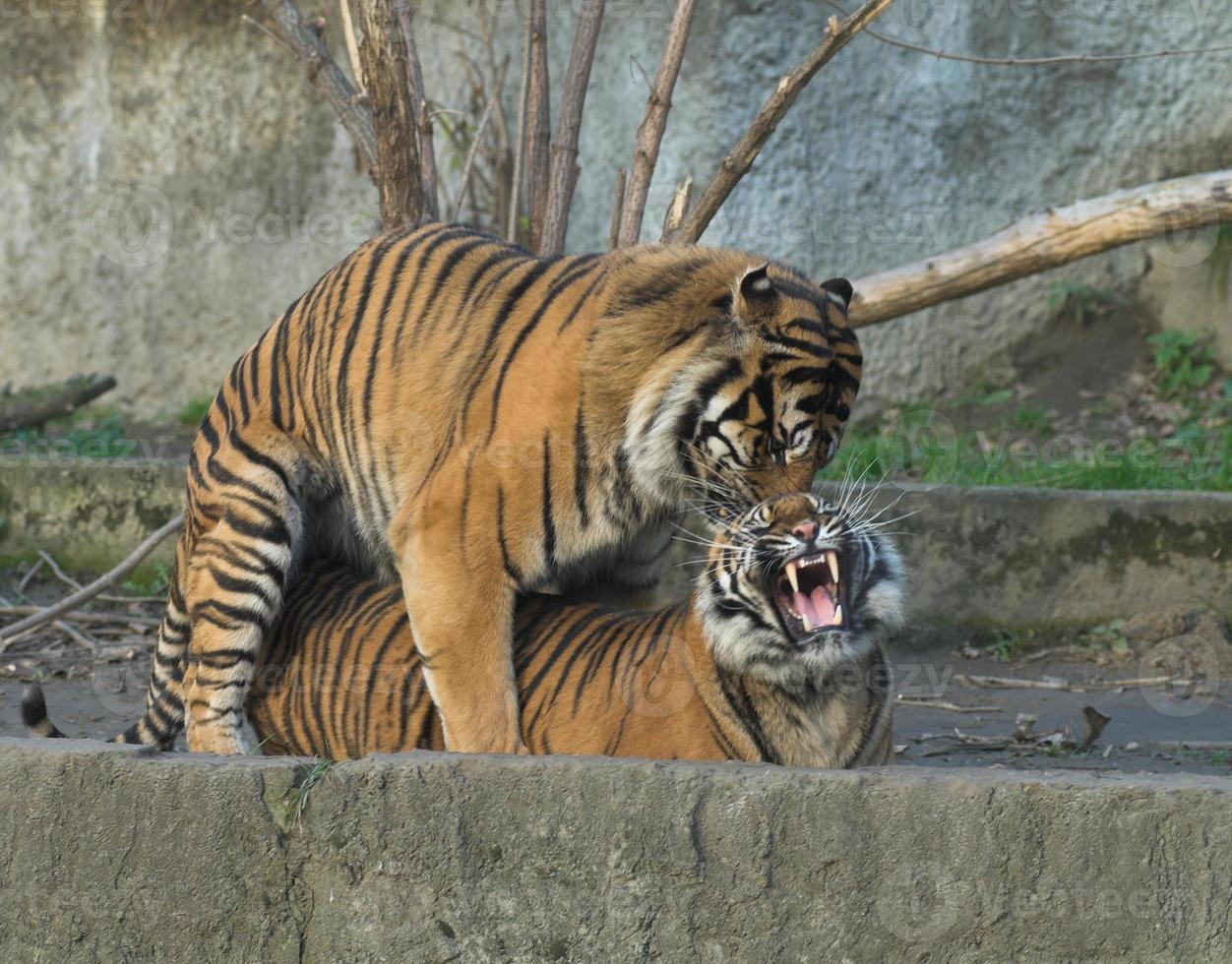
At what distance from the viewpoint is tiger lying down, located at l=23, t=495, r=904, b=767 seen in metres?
2.85

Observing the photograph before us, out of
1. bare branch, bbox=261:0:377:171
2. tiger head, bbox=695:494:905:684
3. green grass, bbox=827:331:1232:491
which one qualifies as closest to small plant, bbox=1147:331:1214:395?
green grass, bbox=827:331:1232:491

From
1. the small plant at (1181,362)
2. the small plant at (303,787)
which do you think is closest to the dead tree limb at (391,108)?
the small plant at (303,787)

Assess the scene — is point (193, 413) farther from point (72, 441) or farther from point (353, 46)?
point (353, 46)

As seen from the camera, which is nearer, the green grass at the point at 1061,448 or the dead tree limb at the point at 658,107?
the dead tree limb at the point at 658,107

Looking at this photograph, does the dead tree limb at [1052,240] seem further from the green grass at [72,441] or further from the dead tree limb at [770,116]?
the green grass at [72,441]

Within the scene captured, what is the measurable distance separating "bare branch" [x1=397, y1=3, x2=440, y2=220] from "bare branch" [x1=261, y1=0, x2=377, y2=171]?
0.16m

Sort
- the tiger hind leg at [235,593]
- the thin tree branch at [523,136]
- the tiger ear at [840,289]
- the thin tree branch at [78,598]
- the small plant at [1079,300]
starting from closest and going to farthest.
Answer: the tiger ear at [840,289]
the tiger hind leg at [235,593]
the thin tree branch at [78,598]
the thin tree branch at [523,136]
the small plant at [1079,300]

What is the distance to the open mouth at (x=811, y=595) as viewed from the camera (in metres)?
2.83

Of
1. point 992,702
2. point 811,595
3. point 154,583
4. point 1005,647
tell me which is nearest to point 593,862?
point 811,595

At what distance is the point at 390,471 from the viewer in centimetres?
345

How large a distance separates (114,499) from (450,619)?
3.02 metres

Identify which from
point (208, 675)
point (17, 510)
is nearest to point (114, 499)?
point (17, 510)

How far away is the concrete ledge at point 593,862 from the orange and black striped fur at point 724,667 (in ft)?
1.82

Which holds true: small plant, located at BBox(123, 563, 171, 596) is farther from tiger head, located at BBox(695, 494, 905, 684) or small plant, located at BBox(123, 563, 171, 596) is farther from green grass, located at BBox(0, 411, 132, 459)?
tiger head, located at BBox(695, 494, 905, 684)
